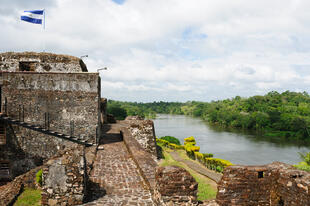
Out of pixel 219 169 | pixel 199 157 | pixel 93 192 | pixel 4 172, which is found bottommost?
pixel 219 169

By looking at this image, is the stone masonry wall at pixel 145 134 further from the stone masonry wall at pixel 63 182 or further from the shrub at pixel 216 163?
the stone masonry wall at pixel 63 182

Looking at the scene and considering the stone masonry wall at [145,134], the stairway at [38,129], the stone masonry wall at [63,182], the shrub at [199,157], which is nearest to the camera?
the stone masonry wall at [63,182]

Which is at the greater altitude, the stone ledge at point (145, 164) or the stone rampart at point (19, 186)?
the stone ledge at point (145, 164)

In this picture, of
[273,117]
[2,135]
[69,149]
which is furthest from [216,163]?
[273,117]

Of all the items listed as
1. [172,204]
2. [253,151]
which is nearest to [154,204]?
[172,204]

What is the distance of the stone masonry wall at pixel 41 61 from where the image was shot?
13.5 metres

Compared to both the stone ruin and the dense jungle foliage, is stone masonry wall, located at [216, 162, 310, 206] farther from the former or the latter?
the dense jungle foliage

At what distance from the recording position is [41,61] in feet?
44.9

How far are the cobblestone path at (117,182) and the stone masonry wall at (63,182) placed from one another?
1.26 feet

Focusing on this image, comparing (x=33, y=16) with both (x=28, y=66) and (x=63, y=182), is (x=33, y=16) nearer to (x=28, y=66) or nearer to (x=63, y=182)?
(x=28, y=66)

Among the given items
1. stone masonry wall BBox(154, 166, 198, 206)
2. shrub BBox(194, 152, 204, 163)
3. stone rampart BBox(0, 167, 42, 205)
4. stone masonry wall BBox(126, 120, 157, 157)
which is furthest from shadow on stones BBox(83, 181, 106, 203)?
shrub BBox(194, 152, 204, 163)

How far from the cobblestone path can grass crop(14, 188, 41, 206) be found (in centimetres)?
131

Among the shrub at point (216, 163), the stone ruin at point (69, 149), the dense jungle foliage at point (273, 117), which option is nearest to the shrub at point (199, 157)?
the shrub at point (216, 163)

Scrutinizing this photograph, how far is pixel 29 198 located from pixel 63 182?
5.35 feet
